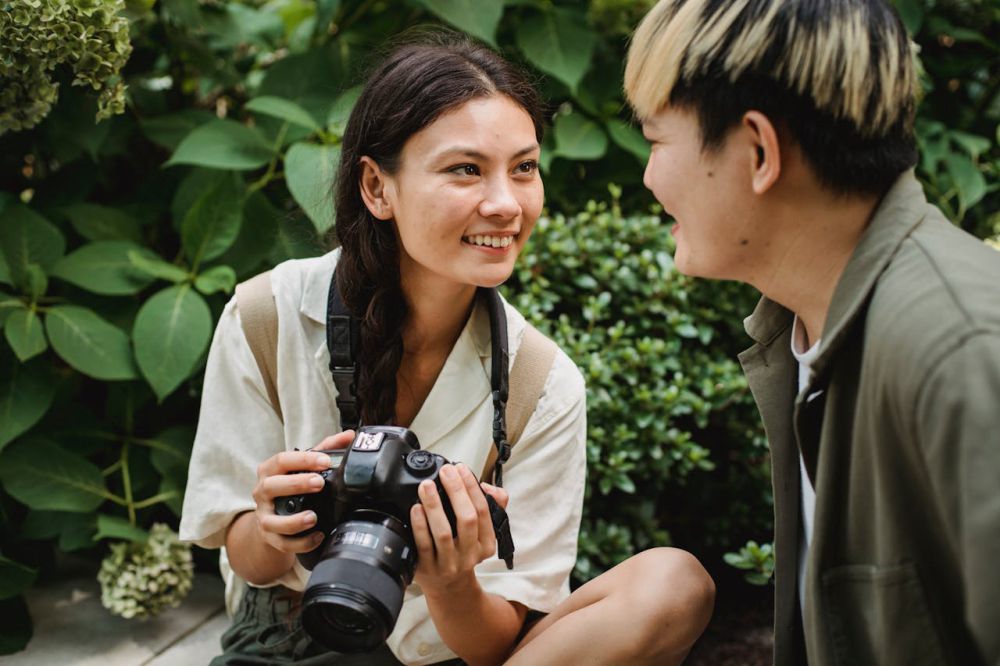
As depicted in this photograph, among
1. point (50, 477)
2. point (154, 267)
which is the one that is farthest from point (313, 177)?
point (50, 477)

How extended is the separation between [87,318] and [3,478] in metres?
0.45

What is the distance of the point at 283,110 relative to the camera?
2.85 metres

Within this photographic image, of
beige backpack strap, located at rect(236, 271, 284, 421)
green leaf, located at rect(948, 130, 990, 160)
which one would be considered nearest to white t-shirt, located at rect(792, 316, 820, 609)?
beige backpack strap, located at rect(236, 271, 284, 421)

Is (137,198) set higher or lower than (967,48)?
lower

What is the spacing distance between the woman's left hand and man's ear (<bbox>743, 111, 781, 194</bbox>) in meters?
0.67

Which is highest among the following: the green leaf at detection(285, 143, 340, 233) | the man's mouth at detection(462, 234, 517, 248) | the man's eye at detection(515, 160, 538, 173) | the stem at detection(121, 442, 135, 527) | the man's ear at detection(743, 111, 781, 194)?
the man's ear at detection(743, 111, 781, 194)

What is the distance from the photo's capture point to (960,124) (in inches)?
156

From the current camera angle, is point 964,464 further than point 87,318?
No

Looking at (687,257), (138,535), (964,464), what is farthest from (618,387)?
(964,464)

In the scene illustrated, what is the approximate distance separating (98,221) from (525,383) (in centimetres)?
154

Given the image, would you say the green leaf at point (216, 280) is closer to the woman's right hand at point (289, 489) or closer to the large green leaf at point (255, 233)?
the large green leaf at point (255, 233)

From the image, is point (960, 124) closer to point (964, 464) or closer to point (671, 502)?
point (671, 502)

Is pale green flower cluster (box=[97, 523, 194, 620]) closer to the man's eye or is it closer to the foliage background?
the foliage background

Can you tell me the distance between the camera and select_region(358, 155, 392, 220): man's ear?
2055 mm
